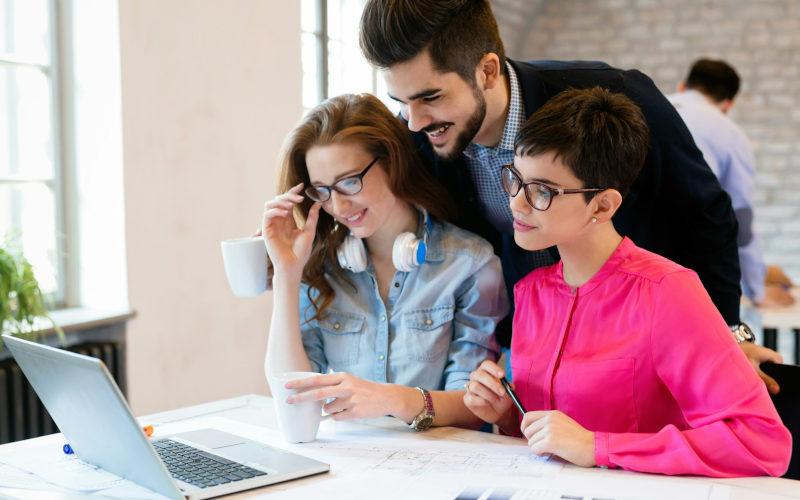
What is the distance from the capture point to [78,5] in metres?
3.32

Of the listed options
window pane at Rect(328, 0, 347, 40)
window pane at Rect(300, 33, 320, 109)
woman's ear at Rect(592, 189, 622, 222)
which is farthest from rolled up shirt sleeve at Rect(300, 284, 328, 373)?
window pane at Rect(328, 0, 347, 40)

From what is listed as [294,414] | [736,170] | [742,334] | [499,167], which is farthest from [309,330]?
[736,170]

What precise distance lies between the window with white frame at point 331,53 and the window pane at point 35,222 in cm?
166

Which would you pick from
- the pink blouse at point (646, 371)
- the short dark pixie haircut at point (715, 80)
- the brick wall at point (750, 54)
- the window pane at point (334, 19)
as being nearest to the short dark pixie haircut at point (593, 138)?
the pink blouse at point (646, 371)

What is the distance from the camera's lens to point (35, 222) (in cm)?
329

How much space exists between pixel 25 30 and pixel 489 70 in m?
2.01

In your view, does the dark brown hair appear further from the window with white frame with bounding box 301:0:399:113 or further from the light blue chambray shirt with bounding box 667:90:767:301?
the window with white frame with bounding box 301:0:399:113

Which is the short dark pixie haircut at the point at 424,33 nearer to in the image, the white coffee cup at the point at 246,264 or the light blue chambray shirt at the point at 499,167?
the light blue chambray shirt at the point at 499,167

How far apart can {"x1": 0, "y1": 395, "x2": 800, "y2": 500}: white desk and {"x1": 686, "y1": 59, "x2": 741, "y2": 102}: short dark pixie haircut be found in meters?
3.27

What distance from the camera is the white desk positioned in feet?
4.29

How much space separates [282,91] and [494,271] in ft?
8.02

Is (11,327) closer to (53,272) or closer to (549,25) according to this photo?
(53,272)

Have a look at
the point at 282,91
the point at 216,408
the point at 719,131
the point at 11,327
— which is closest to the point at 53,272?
the point at 11,327

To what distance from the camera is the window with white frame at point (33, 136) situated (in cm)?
318
